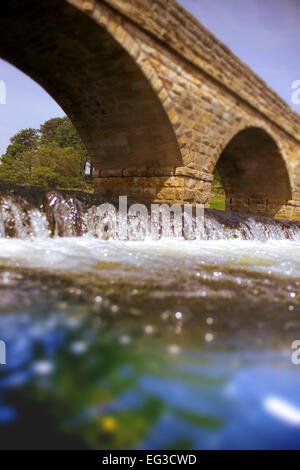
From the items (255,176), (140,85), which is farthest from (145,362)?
(255,176)

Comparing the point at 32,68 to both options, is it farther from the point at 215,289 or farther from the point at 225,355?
the point at 225,355

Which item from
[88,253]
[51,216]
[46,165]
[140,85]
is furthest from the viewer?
[46,165]

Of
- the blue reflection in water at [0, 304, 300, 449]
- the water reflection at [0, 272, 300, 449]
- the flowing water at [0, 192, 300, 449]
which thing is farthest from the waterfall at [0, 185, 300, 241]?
the blue reflection in water at [0, 304, 300, 449]

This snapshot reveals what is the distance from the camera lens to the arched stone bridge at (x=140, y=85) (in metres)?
5.39

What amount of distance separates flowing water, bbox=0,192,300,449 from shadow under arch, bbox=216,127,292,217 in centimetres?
982

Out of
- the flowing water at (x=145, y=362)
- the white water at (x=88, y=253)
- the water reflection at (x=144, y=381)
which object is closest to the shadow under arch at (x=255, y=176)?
the white water at (x=88, y=253)

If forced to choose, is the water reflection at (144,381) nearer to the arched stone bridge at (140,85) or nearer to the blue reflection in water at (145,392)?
the blue reflection in water at (145,392)

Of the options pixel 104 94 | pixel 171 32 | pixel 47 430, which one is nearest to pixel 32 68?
pixel 104 94

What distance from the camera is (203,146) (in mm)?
7594

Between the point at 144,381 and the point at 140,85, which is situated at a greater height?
the point at 140,85

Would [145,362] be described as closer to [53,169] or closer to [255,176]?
[255,176]

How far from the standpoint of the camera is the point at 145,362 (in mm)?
1024

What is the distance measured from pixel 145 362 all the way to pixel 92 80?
6428 mm

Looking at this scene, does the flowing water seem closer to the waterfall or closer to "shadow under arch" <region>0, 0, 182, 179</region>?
the waterfall
